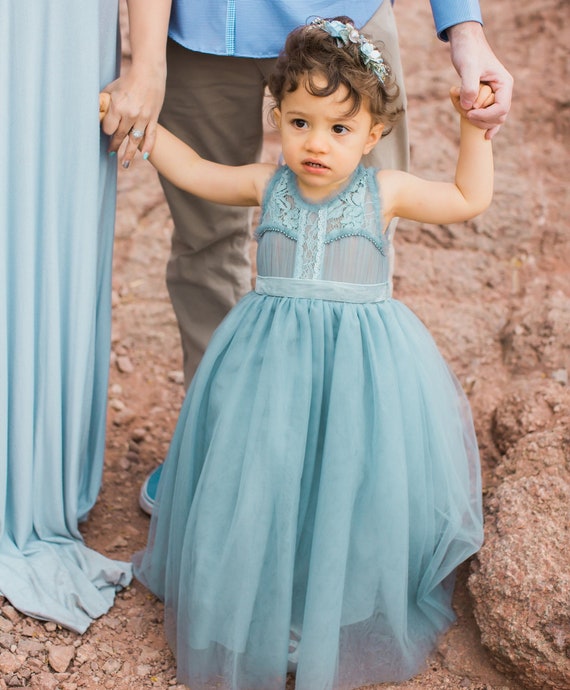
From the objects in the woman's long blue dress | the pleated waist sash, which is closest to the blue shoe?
the woman's long blue dress

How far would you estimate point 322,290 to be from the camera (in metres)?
1.83

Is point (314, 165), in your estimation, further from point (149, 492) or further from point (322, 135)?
point (149, 492)

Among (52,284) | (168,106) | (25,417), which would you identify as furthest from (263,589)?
(168,106)

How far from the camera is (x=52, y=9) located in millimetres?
1801

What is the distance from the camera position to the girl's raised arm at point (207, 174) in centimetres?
194

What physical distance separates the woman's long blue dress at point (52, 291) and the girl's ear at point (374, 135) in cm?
61

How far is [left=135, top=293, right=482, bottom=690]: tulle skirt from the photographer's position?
1785mm

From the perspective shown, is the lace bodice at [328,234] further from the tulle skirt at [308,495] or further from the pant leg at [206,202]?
the pant leg at [206,202]

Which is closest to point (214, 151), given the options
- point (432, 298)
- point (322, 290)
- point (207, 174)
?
point (207, 174)

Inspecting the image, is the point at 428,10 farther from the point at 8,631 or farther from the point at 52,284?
the point at 8,631

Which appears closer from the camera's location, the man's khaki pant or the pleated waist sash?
the pleated waist sash

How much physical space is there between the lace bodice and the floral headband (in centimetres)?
22

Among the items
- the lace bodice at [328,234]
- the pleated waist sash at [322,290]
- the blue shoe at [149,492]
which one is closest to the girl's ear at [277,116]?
the lace bodice at [328,234]

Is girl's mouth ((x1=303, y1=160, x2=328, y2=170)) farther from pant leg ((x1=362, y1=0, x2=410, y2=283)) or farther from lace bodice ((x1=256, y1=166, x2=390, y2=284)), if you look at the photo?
pant leg ((x1=362, y1=0, x2=410, y2=283))
